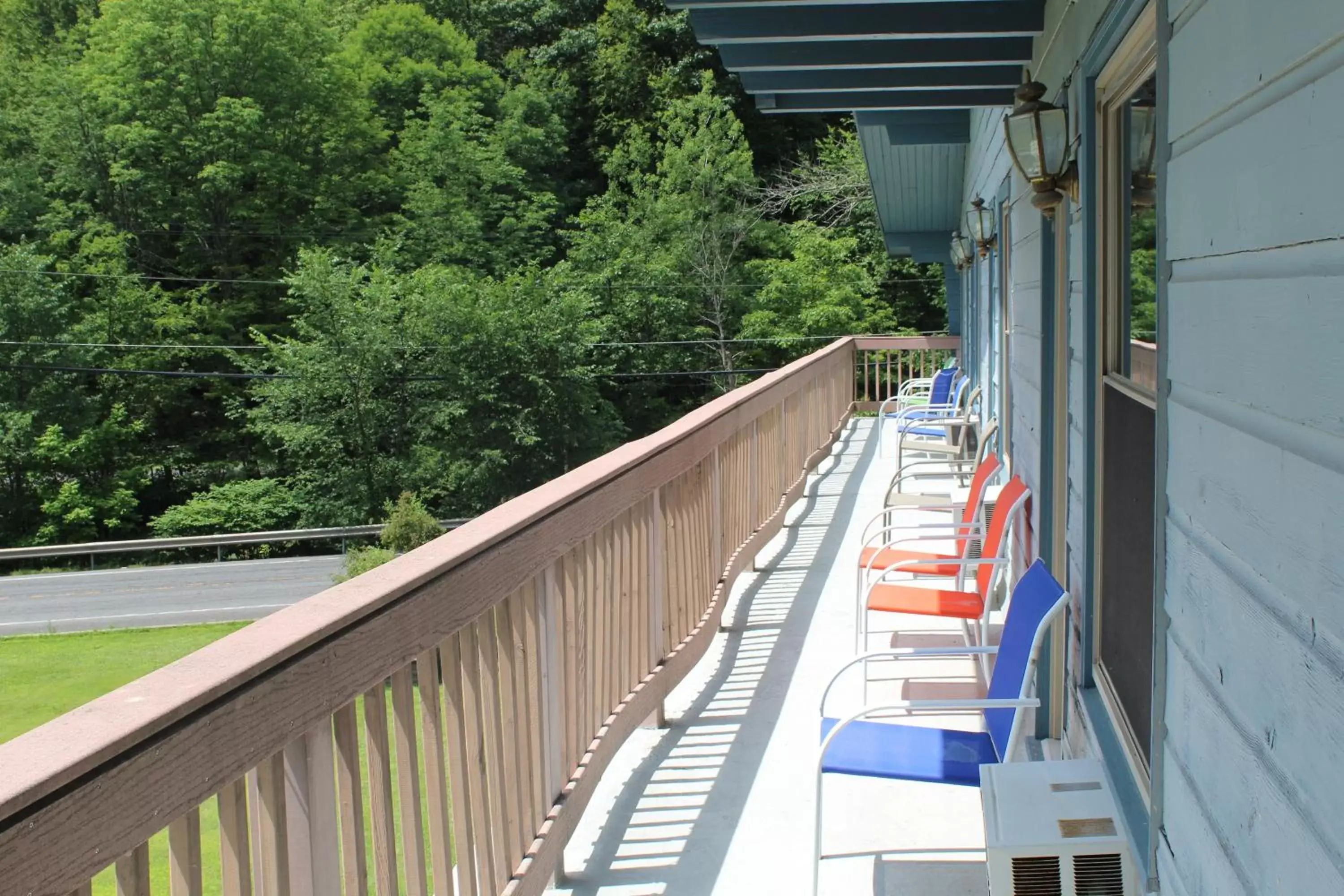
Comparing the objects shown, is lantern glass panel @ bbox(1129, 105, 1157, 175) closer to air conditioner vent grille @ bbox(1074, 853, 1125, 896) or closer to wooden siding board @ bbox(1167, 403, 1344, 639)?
Answer: wooden siding board @ bbox(1167, 403, 1344, 639)

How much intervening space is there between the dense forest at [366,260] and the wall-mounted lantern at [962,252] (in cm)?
1806

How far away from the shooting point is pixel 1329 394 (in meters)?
1.06

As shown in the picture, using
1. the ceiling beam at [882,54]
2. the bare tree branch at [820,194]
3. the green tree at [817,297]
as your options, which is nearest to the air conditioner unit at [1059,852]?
the ceiling beam at [882,54]

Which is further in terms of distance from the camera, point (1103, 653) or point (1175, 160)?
point (1103, 653)

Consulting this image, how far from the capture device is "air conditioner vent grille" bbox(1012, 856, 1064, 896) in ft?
6.68

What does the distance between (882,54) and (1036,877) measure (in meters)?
2.84

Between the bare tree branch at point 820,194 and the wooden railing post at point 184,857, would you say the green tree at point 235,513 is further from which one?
the wooden railing post at point 184,857

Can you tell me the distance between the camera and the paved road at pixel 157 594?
75.4 ft

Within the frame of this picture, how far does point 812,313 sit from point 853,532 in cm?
2368

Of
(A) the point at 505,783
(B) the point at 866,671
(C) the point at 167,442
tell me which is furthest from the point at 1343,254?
(C) the point at 167,442

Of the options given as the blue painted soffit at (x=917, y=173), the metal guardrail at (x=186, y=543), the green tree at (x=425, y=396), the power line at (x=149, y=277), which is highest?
the power line at (x=149, y=277)

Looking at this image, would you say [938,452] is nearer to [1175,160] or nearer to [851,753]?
[851,753]

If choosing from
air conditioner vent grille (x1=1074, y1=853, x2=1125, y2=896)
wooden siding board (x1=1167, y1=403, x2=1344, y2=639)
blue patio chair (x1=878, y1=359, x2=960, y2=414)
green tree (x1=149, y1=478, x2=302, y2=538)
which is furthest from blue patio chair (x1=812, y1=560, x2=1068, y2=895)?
green tree (x1=149, y1=478, x2=302, y2=538)

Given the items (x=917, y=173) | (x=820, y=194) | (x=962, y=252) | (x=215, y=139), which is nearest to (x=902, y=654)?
(x=962, y=252)
